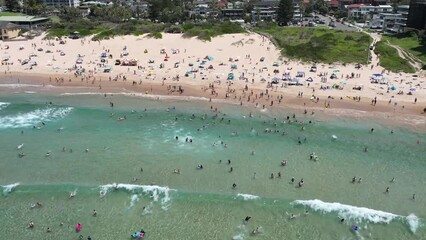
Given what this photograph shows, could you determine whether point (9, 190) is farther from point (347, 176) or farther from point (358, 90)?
point (358, 90)

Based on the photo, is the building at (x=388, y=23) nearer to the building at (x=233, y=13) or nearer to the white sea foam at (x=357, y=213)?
the building at (x=233, y=13)

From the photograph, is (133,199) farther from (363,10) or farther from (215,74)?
(363,10)

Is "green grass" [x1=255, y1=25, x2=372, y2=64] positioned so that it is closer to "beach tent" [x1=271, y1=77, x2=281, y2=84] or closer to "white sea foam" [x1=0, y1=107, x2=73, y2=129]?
"beach tent" [x1=271, y1=77, x2=281, y2=84]

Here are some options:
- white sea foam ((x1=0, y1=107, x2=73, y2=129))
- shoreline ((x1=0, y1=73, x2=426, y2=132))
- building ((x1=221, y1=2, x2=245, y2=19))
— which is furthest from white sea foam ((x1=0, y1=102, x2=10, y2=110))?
building ((x1=221, y1=2, x2=245, y2=19))

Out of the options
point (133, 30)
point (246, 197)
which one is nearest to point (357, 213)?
point (246, 197)

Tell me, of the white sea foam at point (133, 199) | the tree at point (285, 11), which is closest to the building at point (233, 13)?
the tree at point (285, 11)

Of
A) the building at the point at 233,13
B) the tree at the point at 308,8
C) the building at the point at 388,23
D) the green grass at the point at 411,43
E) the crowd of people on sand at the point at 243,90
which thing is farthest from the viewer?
the tree at the point at 308,8
